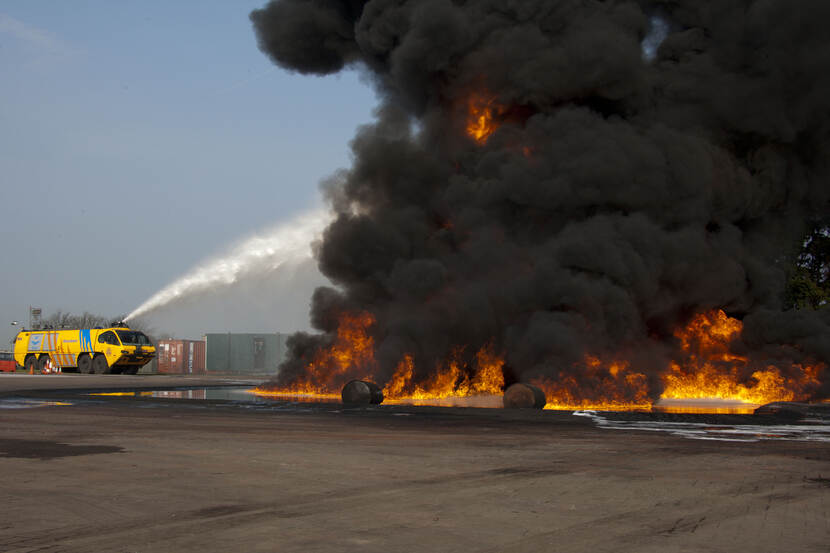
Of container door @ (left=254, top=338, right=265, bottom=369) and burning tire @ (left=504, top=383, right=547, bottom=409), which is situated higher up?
container door @ (left=254, top=338, right=265, bottom=369)

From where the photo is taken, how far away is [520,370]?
24016 millimetres

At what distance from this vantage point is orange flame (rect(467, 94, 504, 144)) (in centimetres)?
2852

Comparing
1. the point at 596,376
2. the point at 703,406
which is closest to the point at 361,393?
the point at 596,376

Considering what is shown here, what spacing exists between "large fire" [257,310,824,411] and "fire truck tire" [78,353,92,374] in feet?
71.7

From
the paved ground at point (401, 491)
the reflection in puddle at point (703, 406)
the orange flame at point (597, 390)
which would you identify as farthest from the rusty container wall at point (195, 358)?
the paved ground at point (401, 491)

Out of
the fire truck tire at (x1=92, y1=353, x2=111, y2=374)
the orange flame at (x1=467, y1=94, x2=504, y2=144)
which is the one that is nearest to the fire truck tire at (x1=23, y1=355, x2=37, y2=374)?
the fire truck tire at (x1=92, y1=353, x2=111, y2=374)

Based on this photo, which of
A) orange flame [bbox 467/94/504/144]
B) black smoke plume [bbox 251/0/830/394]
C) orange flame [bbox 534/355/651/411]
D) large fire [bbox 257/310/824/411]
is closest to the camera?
orange flame [bbox 534/355/651/411]

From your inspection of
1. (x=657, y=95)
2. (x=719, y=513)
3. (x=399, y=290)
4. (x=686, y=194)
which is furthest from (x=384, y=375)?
(x=719, y=513)

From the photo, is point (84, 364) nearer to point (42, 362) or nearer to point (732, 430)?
point (42, 362)

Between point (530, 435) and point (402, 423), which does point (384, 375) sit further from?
point (530, 435)

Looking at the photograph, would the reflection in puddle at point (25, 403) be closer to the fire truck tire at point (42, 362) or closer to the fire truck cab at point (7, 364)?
the fire truck tire at point (42, 362)

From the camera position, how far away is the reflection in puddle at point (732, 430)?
1328 centimetres

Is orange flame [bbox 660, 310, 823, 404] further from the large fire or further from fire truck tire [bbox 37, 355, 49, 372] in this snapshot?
fire truck tire [bbox 37, 355, 49, 372]

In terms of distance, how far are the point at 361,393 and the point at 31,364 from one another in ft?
118
